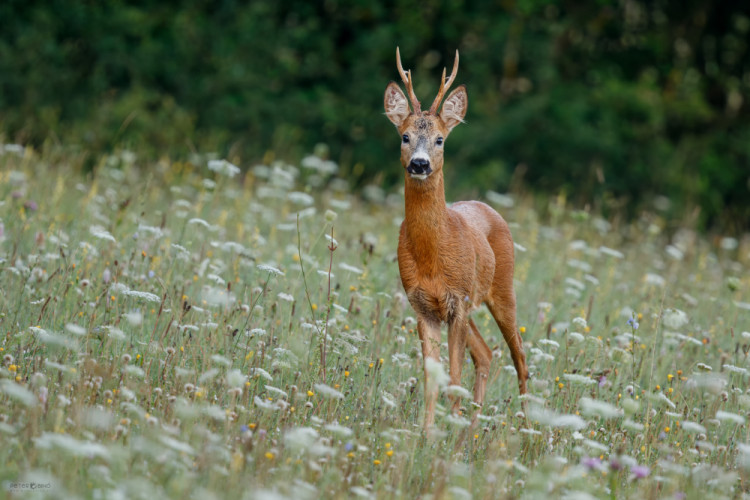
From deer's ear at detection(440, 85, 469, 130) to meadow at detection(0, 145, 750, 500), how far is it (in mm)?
965

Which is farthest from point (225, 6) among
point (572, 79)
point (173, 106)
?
point (572, 79)

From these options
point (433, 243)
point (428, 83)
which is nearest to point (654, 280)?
point (433, 243)

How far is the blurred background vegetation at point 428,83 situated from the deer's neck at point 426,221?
9.68 m

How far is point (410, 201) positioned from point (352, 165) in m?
11.2

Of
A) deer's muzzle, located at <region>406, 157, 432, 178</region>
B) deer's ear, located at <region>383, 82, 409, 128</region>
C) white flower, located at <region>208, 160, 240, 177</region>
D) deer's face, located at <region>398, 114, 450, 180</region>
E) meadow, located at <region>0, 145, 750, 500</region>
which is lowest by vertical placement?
meadow, located at <region>0, 145, 750, 500</region>

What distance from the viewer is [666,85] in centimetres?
1850

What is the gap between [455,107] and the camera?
5242mm

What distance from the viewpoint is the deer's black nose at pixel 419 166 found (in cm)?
475

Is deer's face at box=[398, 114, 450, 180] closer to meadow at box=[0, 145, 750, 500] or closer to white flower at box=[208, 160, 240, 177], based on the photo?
meadow at box=[0, 145, 750, 500]

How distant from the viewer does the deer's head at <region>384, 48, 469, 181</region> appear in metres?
4.79

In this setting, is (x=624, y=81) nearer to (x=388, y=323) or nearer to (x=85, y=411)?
(x=388, y=323)

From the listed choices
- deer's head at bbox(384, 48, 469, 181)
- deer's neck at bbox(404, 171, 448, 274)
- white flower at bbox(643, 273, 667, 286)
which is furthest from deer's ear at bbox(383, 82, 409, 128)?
white flower at bbox(643, 273, 667, 286)

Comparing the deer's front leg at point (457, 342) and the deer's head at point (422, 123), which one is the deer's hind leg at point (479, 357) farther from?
the deer's head at point (422, 123)

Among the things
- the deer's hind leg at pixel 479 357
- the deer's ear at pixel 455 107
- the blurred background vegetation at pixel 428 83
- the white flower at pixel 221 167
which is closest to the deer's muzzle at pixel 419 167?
the deer's ear at pixel 455 107
